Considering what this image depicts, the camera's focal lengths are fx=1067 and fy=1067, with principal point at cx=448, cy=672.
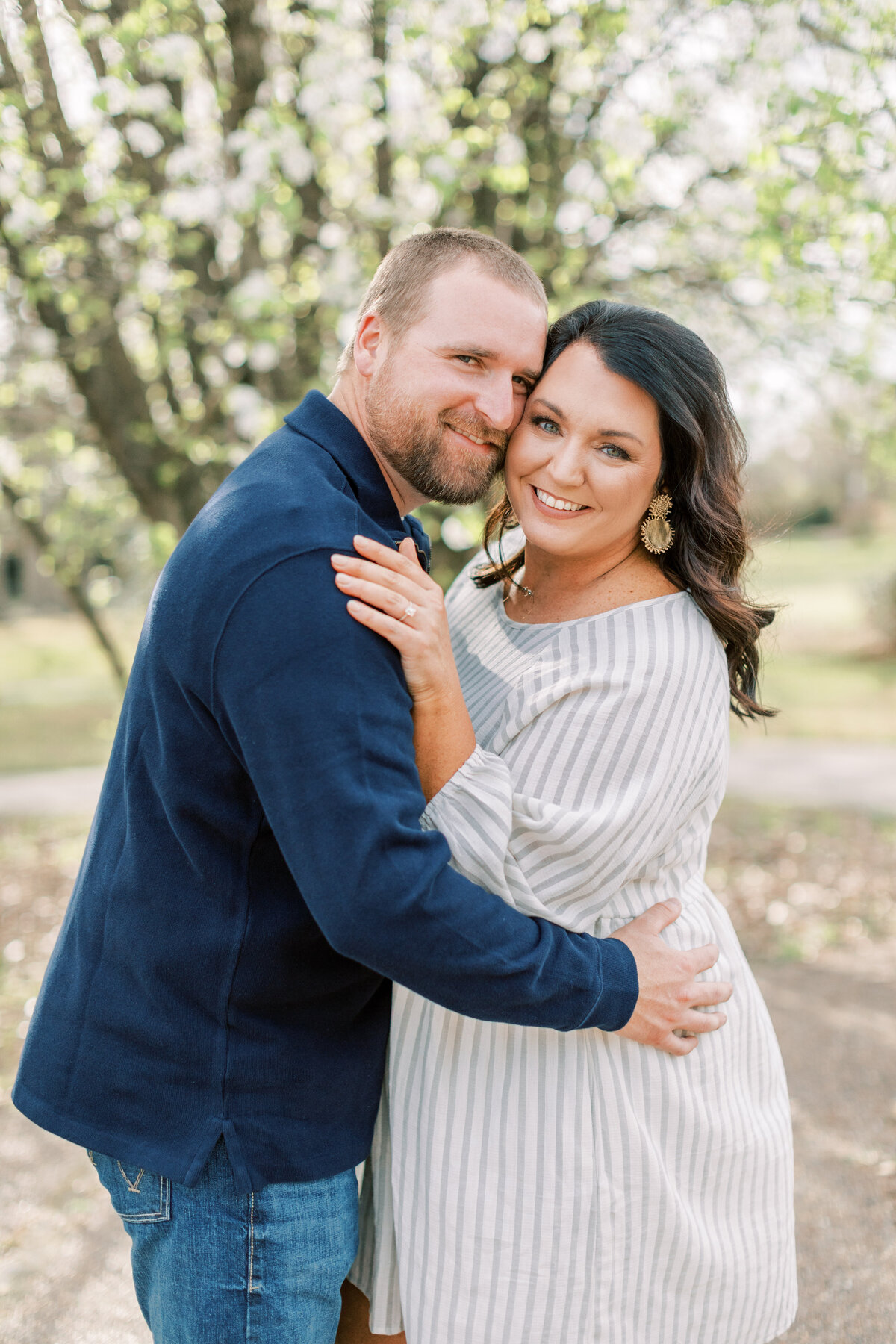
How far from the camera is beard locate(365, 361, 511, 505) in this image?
77.0 inches

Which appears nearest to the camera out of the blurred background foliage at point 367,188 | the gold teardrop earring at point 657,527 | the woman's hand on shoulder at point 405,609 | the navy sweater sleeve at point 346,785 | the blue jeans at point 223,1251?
the navy sweater sleeve at point 346,785

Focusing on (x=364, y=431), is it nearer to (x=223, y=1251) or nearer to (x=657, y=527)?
(x=657, y=527)

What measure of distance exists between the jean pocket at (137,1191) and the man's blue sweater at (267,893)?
54 mm

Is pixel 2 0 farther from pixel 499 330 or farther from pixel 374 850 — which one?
pixel 374 850

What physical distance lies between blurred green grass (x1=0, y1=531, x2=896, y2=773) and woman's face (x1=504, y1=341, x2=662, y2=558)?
6.30 m

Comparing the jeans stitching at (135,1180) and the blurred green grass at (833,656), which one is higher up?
the jeans stitching at (135,1180)

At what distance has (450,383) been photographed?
6.48ft

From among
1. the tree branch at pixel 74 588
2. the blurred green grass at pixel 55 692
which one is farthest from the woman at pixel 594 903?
the blurred green grass at pixel 55 692

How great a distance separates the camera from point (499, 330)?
202 cm

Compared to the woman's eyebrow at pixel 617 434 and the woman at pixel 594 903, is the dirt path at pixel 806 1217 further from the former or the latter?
the woman's eyebrow at pixel 617 434

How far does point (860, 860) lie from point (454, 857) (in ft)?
20.6

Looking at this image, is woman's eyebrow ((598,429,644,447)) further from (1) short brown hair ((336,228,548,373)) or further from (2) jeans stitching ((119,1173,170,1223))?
(2) jeans stitching ((119,1173,170,1223))

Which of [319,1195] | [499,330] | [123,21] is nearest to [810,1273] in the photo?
[319,1195]

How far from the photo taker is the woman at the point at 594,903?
1839 mm
